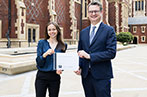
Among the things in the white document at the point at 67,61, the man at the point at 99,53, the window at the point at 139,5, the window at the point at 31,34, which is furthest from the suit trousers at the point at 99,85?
the window at the point at 139,5

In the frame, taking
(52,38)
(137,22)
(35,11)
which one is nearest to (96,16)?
(52,38)

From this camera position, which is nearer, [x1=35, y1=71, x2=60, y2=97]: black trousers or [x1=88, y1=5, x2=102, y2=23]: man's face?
[x1=88, y1=5, x2=102, y2=23]: man's face

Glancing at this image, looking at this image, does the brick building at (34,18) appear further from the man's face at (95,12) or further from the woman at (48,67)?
the man's face at (95,12)

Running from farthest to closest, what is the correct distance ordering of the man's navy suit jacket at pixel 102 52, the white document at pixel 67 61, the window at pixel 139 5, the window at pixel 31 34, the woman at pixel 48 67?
the window at pixel 139 5, the window at pixel 31 34, the woman at pixel 48 67, the white document at pixel 67 61, the man's navy suit jacket at pixel 102 52

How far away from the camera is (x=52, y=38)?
236cm

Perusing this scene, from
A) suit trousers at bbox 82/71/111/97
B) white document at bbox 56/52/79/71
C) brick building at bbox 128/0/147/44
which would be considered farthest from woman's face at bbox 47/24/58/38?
brick building at bbox 128/0/147/44

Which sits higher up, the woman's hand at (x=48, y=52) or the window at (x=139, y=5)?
→ the window at (x=139, y=5)

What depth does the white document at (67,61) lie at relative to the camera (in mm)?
2016

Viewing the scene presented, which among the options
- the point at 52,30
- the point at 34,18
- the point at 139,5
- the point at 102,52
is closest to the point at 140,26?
the point at 139,5

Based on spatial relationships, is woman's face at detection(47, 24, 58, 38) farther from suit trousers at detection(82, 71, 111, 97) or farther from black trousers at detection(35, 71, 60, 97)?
suit trousers at detection(82, 71, 111, 97)

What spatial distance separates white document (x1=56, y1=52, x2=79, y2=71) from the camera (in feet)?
6.61

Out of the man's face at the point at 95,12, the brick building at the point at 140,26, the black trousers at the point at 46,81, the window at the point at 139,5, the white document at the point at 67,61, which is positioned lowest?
the black trousers at the point at 46,81

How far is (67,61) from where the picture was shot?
2029 mm

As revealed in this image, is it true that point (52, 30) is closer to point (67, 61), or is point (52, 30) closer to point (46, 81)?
point (67, 61)
